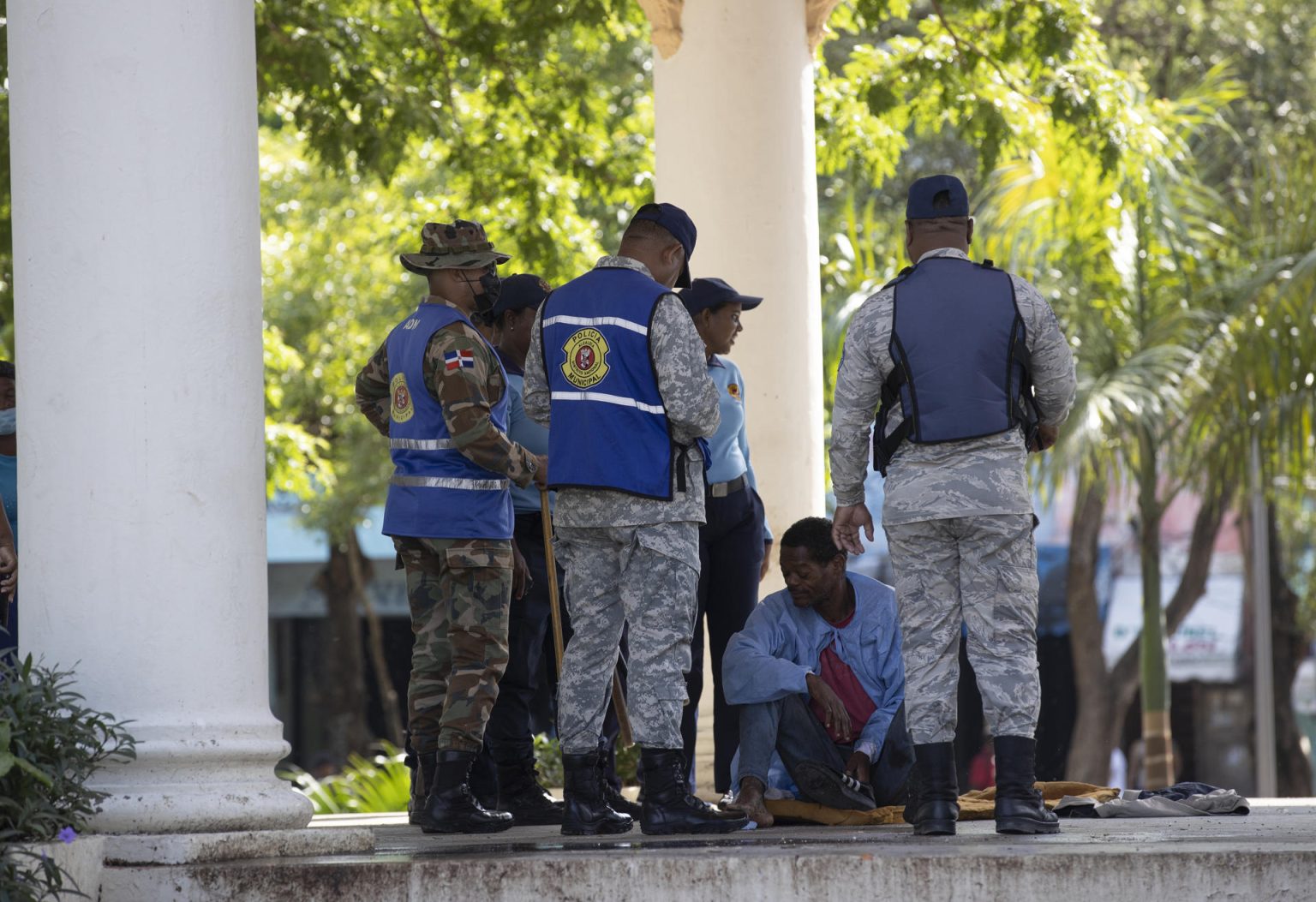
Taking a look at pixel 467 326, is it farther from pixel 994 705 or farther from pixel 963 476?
pixel 994 705

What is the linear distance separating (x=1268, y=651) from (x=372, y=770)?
10538 millimetres

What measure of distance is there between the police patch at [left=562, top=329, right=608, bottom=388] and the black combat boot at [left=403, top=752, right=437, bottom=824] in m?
1.39

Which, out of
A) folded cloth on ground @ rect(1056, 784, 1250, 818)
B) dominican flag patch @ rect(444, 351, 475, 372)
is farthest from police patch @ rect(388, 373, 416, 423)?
folded cloth on ground @ rect(1056, 784, 1250, 818)

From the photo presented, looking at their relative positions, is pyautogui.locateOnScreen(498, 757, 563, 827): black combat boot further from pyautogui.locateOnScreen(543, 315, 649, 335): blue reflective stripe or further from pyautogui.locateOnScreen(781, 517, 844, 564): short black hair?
pyautogui.locateOnScreen(543, 315, 649, 335): blue reflective stripe

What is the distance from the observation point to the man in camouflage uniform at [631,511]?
556cm

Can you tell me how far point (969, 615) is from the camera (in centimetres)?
552

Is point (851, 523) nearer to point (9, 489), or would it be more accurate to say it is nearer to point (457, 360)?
point (457, 360)

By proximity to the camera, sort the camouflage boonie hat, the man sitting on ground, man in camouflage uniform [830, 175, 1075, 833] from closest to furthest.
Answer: man in camouflage uniform [830, 175, 1075, 833] < the camouflage boonie hat < the man sitting on ground

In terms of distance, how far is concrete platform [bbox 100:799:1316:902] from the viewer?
432 cm

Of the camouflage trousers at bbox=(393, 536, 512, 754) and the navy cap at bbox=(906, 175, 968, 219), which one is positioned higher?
the navy cap at bbox=(906, 175, 968, 219)

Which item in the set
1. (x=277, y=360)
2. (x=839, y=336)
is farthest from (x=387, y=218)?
(x=839, y=336)

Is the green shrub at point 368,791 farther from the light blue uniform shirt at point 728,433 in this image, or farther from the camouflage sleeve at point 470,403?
the camouflage sleeve at point 470,403

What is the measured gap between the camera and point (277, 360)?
1283 cm

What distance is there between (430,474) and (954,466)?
1671 millimetres
